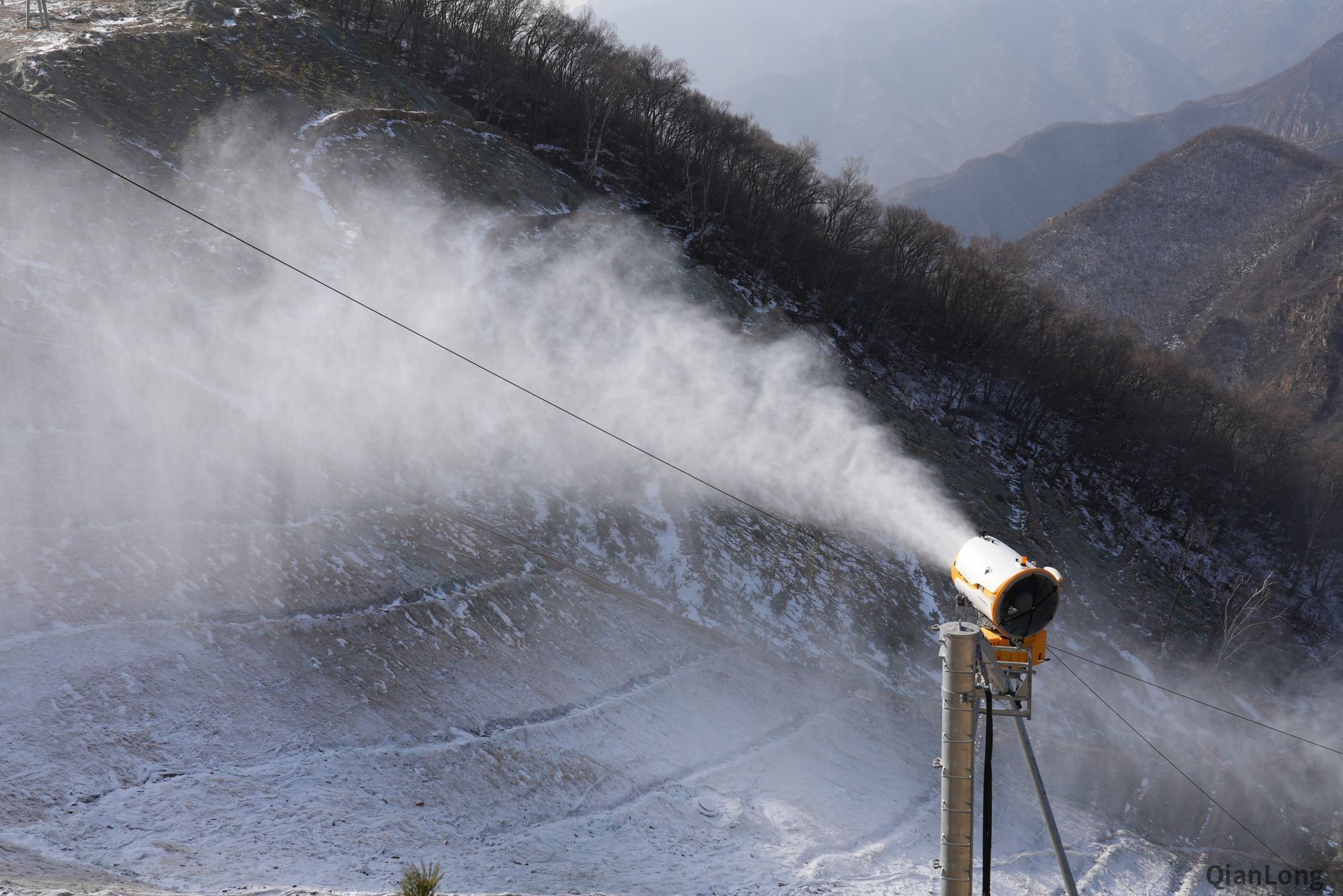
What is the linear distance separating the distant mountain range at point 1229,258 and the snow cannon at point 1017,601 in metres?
74.6

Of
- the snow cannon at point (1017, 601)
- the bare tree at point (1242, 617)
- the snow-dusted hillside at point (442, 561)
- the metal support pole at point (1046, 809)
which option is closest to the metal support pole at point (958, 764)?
the metal support pole at point (1046, 809)

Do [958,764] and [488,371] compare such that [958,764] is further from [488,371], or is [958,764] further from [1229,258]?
[1229,258]

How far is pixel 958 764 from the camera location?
23.4ft

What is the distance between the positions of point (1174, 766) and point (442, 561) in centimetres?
2302

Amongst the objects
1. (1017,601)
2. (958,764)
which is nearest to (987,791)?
(958,764)

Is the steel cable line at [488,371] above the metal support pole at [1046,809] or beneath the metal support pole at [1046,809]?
beneath

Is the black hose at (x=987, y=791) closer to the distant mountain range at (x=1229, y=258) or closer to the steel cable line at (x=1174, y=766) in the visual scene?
the steel cable line at (x=1174, y=766)

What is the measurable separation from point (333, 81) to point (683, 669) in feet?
94.0

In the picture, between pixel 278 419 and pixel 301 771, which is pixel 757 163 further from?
pixel 301 771

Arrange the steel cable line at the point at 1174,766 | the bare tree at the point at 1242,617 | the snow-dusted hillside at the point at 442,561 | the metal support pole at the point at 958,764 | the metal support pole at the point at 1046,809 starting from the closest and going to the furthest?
the metal support pole at the point at 1046,809 < the metal support pole at the point at 958,764 < the snow-dusted hillside at the point at 442,561 < the steel cable line at the point at 1174,766 < the bare tree at the point at 1242,617

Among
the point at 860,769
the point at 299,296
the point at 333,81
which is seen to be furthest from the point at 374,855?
the point at 333,81

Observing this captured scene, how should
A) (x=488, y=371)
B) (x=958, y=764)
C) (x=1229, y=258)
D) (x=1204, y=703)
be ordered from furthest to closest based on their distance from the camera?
(x=1229, y=258)
(x=1204, y=703)
(x=488, y=371)
(x=958, y=764)

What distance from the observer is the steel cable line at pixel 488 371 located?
887 inches

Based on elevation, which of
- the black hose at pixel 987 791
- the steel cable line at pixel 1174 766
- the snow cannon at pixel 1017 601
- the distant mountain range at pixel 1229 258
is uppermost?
the distant mountain range at pixel 1229 258
